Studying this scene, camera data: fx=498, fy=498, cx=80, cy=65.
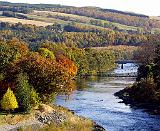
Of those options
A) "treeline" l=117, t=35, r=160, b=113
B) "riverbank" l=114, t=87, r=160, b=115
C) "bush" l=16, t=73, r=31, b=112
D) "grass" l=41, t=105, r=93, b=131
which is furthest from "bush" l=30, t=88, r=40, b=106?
"treeline" l=117, t=35, r=160, b=113

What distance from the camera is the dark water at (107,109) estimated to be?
98188 mm

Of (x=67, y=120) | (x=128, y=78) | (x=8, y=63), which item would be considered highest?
(x=8, y=63)

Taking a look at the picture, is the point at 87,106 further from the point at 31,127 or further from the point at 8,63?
the point at 31,127

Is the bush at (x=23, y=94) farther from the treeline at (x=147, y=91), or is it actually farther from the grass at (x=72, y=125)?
the treeline at (x=147, y=91)

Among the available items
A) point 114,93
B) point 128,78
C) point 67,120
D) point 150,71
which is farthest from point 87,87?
point 67,120

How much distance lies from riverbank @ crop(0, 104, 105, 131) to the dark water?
4.98 metres

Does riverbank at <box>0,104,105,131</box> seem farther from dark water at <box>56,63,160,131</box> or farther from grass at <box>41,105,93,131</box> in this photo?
dark water at <box>56,63,160,131</box>

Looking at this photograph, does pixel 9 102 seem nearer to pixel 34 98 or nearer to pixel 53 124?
pixel 34 98

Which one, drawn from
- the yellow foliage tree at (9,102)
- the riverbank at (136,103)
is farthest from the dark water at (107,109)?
the yellow foliage tree at (9,102)

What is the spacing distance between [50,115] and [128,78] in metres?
107

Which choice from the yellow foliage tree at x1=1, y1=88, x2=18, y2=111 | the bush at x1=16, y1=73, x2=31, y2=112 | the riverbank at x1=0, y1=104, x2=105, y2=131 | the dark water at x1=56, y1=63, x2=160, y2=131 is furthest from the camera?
the dark water at x1=56, y1=63, x2=160, y2=131

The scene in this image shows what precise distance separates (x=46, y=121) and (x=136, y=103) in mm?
41882

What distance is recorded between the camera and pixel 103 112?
114 meters

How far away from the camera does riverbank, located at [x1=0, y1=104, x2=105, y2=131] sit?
87.2 meters
